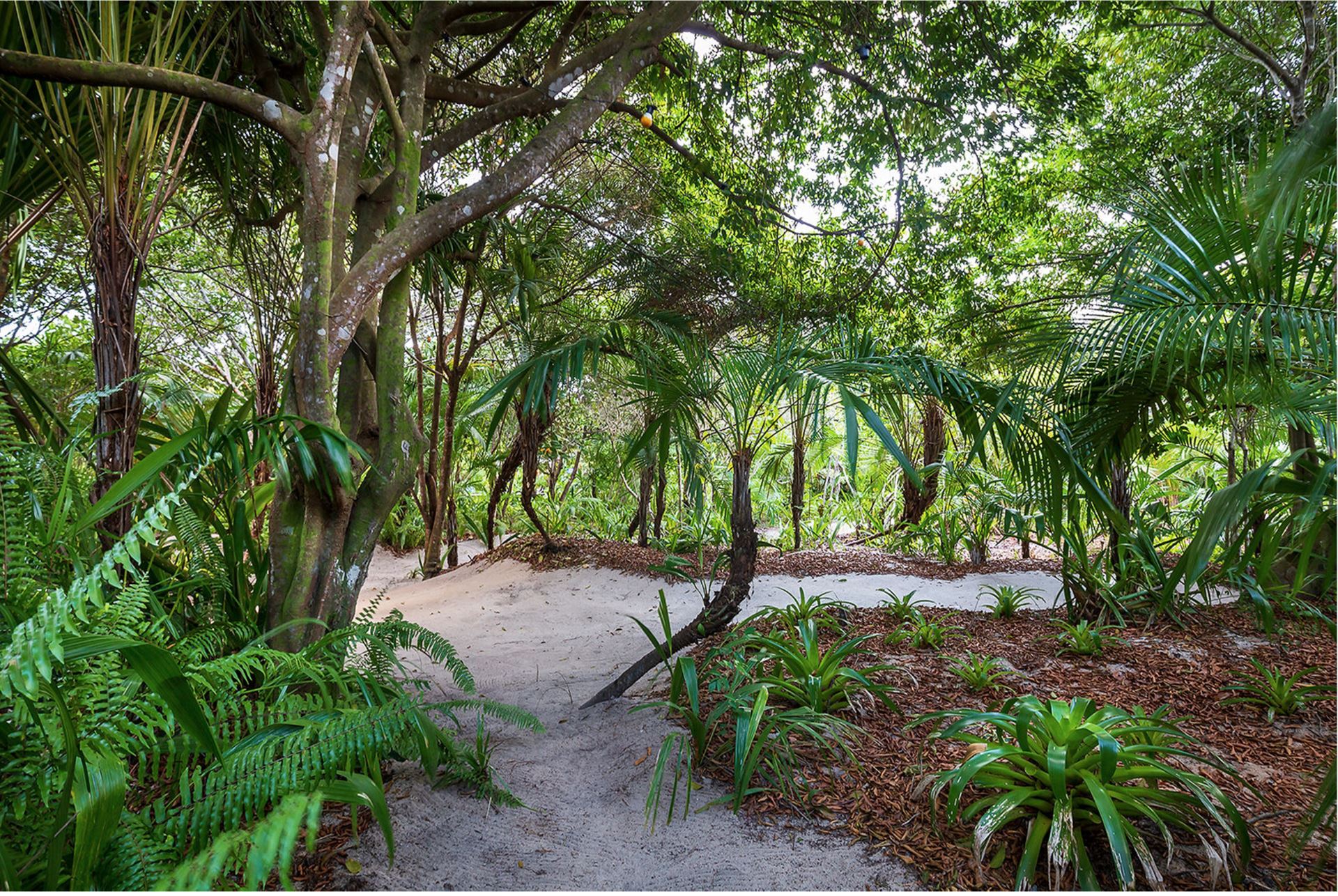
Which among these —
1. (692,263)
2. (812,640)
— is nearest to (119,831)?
(812,640)

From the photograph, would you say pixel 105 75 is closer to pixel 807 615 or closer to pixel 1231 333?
pixel 1231 333

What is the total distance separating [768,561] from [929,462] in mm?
2252

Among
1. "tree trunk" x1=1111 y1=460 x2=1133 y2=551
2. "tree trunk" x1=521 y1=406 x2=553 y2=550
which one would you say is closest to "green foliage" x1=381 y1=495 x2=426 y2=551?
"tree trunk" x1=521 y1=406 x2=553 y2=550

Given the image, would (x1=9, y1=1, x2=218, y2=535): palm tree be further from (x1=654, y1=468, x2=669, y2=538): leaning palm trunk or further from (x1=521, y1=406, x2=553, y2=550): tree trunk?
(x1=654, y1=468, x2=669, y2=538): leaning palm trunk

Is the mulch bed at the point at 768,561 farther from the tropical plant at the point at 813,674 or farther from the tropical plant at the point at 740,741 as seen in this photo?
the tropical plant at the point at 740,741

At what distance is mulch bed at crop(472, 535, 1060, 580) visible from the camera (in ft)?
18.1

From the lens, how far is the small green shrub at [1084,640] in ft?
10.1

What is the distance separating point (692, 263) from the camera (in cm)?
486

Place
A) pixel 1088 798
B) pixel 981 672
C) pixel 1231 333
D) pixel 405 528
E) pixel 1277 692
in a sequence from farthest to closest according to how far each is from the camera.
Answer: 1. pixel 405 528
2. pixel 981 672
3. pixel 1277 692
4. pixel 1231 333
5. pixel 1088 798

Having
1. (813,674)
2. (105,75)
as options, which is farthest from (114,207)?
(813,674)

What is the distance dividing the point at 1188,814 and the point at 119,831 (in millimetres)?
2442

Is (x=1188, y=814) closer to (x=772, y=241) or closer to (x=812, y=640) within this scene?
(x=812, y=640)

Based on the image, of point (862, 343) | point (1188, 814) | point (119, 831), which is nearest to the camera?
point (119, 831)

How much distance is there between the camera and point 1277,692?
7.75ft
